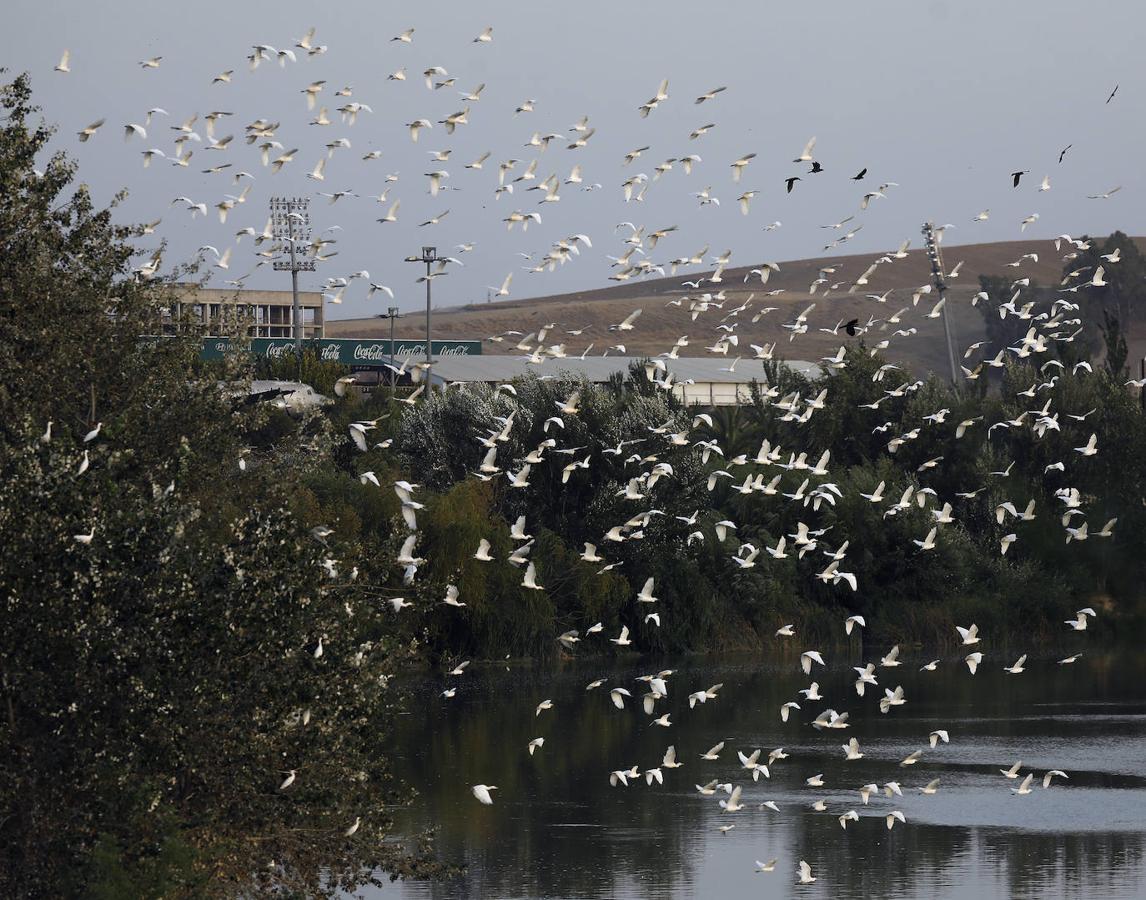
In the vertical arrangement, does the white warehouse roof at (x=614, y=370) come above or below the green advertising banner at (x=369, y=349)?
below

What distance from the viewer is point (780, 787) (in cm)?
3525

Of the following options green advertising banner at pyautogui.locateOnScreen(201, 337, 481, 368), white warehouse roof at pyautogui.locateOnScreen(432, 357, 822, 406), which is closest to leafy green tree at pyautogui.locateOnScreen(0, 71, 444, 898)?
white warehouse roof at pyautogui.locateOnScreen(432, 357, 822, 406)

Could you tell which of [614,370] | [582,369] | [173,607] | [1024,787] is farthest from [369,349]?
[173,607]

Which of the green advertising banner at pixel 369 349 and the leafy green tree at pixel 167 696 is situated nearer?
the leafy green tree at pixel 167 696

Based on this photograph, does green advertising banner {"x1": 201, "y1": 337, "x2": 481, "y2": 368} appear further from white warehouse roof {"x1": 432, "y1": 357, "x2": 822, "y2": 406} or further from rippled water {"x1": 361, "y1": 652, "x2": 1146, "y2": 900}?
rippled water {"x1": 361, "y1": 652, "x2": 1146, "y2": 900}

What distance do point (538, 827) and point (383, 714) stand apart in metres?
10.1

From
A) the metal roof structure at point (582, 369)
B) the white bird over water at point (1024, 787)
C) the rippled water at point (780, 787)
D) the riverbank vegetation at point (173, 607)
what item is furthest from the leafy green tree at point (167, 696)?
the metal roof structure at point (582, 369)

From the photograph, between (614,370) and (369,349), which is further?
(369,349)

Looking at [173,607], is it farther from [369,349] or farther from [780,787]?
[369,349]

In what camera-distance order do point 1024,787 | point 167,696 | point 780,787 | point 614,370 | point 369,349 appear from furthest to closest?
point 369,349, point 614,370, point 780,787, point 1024,787, point 167,696

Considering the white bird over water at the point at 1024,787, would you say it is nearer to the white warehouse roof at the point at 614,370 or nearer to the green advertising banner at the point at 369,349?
the white warehouse roof at the point at 614,370

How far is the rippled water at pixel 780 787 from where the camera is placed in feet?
88.0

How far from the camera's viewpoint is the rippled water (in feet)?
88.0

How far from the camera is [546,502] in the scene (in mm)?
58438
